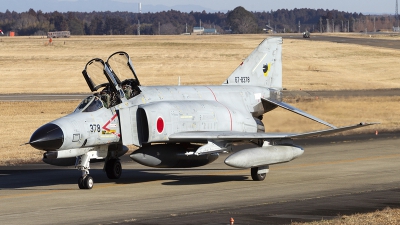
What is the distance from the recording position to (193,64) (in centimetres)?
7462

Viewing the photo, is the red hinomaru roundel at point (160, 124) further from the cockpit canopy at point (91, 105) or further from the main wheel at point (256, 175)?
the main wheel at point (256, 175)

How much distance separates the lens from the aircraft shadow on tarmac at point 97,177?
67.9 ft

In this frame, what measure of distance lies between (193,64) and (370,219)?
60.8m

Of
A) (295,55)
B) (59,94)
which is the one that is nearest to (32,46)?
(295,55)

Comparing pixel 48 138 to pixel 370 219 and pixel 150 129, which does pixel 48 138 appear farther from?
pixel 370 219

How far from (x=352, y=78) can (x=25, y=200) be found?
2014 inches

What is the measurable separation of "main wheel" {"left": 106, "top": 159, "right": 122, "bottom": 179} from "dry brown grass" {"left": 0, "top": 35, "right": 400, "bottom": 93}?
3608cm

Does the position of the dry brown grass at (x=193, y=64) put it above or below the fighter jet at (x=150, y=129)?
below

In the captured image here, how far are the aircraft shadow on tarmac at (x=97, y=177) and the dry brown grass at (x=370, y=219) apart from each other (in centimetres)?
647

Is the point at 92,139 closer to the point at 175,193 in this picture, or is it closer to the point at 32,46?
the point at 175,193

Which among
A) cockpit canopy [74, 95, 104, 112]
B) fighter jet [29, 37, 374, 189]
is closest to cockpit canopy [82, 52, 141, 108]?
fighter jet [29, 37, 374, 189]

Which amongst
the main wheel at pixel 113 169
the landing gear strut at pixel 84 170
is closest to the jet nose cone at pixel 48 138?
the landing gear strut at pixel 84 170

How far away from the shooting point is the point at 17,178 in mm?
21734

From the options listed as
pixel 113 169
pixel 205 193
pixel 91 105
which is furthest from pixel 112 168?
pixel 205 193
